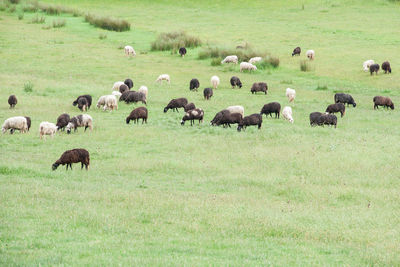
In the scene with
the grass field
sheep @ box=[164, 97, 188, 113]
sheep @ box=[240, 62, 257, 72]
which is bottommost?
the grass field

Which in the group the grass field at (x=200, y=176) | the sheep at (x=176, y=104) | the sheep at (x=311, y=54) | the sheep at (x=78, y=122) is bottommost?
the grass field at (x=200, y=176)

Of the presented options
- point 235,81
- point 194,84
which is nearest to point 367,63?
point 235,81

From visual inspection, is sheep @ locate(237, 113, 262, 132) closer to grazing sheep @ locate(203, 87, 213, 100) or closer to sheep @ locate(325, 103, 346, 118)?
sheep @ locate(325, 103, 346, 118)

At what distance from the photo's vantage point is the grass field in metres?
10.3

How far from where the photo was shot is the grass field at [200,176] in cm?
1029

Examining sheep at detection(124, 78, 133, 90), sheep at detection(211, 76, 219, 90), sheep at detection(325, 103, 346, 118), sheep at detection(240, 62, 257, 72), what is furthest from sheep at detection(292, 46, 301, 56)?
sheep at detection(325, 103, 346, 118)

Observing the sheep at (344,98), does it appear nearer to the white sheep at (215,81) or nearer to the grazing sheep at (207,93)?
the grazing sheep at (207,93)

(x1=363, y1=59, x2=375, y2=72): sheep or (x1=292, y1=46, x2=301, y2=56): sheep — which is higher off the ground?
(x1=292, y1=46, x2=301, y2=56): sheep

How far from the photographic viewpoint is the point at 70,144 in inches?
816

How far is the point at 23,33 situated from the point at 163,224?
4423cm

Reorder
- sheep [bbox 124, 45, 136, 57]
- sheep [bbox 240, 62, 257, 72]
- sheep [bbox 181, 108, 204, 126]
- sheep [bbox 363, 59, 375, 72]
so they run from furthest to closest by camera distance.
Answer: sheep [bbox 124, 45, 136, 57] < sheep [bbox 240, 62, 257, 72] < sheep [bbox 363, 59, 375, 72] < sheep [bbox 181, 108, 204, 126]

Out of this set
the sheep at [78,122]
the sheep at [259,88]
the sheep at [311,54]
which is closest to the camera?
the sheep at [78,122]

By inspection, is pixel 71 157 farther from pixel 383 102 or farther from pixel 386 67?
pixel 386 67

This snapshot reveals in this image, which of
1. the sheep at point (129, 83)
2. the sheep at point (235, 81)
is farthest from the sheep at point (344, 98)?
the sheep at point (129, 83)
